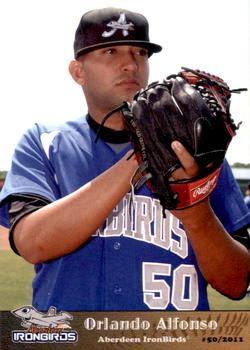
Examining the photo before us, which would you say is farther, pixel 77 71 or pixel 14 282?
pixel 14 282

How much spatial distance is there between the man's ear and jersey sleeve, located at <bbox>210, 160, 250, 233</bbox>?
47 centimetres

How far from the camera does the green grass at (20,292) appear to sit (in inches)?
154

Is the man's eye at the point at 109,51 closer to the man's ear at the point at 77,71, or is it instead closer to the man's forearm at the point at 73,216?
the man's ear at the point at 77,71

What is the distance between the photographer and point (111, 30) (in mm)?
1536

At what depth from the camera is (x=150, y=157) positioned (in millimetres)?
1258

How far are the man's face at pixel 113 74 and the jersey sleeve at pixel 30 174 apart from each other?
19 cm

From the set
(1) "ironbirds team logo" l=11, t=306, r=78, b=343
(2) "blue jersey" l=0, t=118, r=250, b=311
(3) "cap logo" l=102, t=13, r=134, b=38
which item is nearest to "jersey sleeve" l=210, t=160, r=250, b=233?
(2) "blue jersey" l=0, t=118, r=250, b=311

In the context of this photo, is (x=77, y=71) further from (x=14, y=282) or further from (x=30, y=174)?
(x=14, y=282)

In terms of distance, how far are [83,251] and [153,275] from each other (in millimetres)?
195

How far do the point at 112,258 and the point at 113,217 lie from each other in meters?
0.12

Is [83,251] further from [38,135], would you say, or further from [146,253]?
[38,135]

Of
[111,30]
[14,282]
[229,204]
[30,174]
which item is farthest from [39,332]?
[14,282]

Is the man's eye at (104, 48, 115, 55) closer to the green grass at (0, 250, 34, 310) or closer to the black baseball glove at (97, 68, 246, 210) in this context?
the black baseball glove at (97, 68, 246, 210)

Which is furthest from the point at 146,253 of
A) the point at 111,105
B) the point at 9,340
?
the point at 9,340
